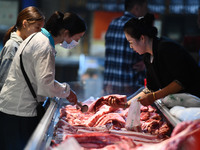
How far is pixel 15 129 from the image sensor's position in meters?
2.71

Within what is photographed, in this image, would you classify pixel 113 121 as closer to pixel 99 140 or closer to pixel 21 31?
pixel 99 140

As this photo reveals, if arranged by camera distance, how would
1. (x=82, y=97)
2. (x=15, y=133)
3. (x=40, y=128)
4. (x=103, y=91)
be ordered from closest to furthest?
(x=40, y=128)
(x=15, y=133)
(x=82, y=97)
(x=103, y=91)

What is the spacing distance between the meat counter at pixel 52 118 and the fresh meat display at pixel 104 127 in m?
0.06

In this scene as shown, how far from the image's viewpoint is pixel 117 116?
9.14 ft

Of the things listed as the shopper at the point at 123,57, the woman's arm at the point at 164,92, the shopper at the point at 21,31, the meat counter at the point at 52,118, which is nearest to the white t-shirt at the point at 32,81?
the meat counter at the point at 52,118

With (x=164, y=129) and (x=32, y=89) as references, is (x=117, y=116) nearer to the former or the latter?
(x=164, y=129)

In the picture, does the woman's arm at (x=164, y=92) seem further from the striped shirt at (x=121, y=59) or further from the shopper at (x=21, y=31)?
the striped shirt at (x=121, y=59)

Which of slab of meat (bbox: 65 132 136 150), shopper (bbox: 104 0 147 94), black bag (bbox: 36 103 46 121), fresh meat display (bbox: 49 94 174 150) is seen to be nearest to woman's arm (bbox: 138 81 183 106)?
fresh meat display (bbox: 49 94 174 150)

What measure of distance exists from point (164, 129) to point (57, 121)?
93 centimetres

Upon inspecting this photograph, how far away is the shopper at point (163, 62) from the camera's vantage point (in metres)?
2.65

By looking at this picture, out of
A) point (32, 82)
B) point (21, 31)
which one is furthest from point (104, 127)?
point (21, 31)

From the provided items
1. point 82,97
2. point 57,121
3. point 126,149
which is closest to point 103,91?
point 82,97

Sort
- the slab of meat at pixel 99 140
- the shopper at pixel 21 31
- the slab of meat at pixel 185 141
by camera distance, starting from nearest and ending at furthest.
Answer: the slab of meat at pixel 185 141 → the slab of meat at pixel 99 140 → the shopper at pixel 21 31

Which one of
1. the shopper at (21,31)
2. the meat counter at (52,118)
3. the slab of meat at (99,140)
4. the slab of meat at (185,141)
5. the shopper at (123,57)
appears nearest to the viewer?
the meat counter at (52,118)
